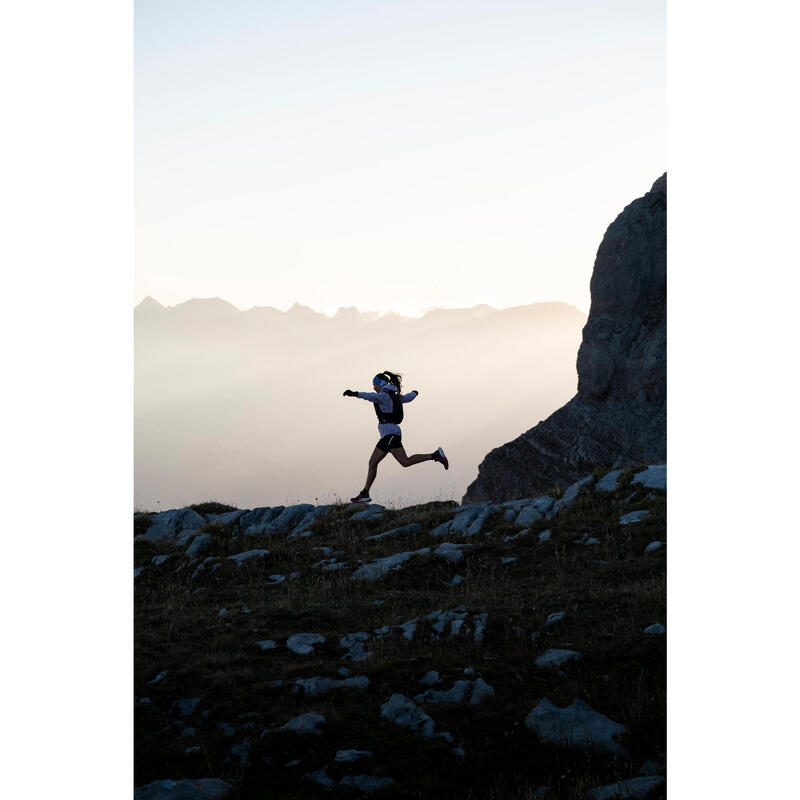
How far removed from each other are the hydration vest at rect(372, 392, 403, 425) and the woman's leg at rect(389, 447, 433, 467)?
2.05 ft

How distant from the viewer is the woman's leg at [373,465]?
1723 cm

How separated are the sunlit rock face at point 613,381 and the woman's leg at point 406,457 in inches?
262

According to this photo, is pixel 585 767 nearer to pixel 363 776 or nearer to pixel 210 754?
pixel 363 776

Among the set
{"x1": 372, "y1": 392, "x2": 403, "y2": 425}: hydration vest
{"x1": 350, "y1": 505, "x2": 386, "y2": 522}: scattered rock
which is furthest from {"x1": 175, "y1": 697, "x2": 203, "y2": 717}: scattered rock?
{"x1": 372, "y1": 392, "x2": 403, "y2": 425}: hydration vest

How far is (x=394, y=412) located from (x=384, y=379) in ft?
2.32

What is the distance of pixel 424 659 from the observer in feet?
26.3

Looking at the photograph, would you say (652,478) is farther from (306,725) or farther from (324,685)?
(306,725)

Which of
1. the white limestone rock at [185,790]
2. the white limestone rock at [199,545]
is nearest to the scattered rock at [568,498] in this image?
the white limestone rock at [199,545]

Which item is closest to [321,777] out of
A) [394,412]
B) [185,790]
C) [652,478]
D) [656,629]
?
[185,790]

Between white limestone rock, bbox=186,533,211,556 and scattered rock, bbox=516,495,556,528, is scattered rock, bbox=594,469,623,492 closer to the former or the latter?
scattered rock, bbox=516,495,556,528
